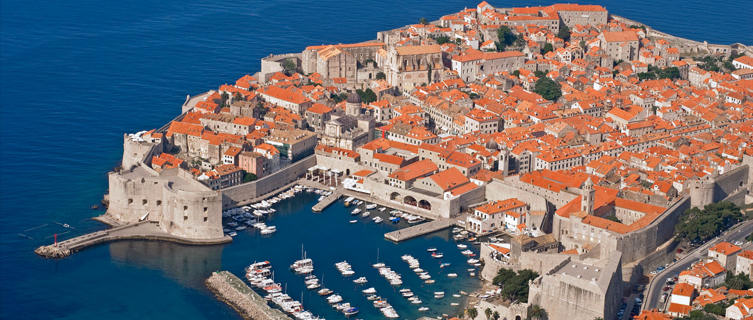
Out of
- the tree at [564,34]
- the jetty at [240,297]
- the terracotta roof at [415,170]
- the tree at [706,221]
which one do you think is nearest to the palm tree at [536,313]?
the jetty at [240,297]

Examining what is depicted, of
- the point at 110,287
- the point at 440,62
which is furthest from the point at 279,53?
the point at 110,287

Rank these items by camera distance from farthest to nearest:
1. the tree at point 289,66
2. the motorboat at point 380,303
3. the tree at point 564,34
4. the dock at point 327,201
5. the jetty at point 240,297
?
the tree at point 564,34 < the tree at point 289,66 < the dock at point 327,201 < the motorboat at point 380,303 < the jetty at point 240,297

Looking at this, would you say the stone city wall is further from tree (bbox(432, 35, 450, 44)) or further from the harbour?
tree (bbox(432, 35, 450, 44))

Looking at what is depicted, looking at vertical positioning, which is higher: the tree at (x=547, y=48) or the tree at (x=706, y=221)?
the tree at (x=547, y=48)

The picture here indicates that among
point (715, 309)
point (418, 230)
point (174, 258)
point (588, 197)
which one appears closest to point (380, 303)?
point (418, 230)

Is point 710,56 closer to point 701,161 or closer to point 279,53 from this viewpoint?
point 701,161

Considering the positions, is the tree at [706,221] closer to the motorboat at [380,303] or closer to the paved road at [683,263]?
the paved road at [683,263]

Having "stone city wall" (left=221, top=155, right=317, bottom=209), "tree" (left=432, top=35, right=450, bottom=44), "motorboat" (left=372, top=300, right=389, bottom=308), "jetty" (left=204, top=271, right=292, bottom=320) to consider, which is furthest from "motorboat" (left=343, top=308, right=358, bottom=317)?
"tree" (left=432, top=35, right=450, bottom=44)
